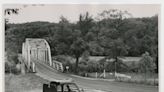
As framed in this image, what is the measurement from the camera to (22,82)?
598 mm

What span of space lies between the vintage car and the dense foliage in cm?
8

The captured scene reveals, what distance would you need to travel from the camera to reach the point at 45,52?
59 centimetres

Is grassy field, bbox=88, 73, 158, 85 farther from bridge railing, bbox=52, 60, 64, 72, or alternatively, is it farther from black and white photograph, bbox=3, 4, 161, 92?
bridge railing, bbox=52, 60, 64, 72

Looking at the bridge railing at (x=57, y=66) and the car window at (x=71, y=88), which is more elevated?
the bridge railing at (x=57, y=66)

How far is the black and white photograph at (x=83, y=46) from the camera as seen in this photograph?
1.95ft

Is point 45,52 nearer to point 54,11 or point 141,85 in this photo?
point 54,11

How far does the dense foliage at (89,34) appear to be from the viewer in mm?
597

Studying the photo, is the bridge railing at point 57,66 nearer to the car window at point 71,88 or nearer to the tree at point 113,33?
the car window at point 71,88

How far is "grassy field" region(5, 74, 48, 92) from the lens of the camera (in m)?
0.60

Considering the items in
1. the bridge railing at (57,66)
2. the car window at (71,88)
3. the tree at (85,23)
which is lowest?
the car window at (71,88)

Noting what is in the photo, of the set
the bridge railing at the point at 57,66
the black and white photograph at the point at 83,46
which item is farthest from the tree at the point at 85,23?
the bridge railing at the point at 57,66

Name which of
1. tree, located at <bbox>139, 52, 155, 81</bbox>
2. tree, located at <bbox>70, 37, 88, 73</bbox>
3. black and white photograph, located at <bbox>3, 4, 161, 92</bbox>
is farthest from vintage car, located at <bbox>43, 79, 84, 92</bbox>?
tree, located at <bbox>139, 52, 155, 81</bbox>
